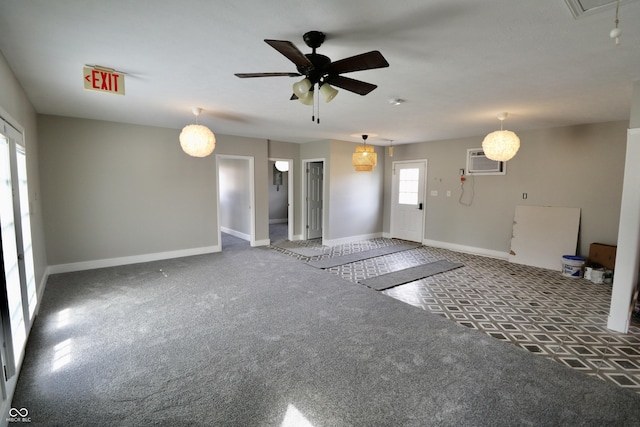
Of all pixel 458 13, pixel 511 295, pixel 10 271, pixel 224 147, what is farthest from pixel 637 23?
pixel 224 147

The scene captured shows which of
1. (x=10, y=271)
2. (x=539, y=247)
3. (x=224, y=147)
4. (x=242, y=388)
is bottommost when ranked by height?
(x=242, y=388)

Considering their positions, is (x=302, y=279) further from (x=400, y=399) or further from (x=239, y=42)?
(x=239, y=42)

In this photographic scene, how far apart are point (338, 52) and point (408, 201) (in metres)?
5.45

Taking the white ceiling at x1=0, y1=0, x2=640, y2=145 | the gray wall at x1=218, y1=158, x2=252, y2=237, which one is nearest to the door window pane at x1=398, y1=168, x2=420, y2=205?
the white ceiling at x1=0, y1=0, x2=640, y2=145

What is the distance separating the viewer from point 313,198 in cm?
722

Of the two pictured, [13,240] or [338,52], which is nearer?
[338,52]

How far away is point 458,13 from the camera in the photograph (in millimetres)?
1673

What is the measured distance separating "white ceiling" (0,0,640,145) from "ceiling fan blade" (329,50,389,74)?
0.72 ft

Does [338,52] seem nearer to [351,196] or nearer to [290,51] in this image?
[290,51]

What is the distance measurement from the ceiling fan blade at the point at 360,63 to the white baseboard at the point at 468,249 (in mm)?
5226

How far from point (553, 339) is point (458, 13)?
9.67 feet

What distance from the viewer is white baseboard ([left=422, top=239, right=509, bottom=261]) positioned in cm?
559

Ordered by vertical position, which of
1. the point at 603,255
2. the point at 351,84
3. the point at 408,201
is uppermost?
the point at 351,84

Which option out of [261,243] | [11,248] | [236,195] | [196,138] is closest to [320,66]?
[196,138]
